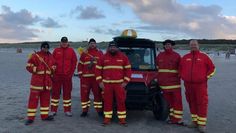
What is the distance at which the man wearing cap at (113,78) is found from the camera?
34.0 ft

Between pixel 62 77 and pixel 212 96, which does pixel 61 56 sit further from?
pixel 212 96

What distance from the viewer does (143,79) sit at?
10820mm

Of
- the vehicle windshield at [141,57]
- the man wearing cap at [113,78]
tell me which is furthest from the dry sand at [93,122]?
the vehicle windshield at [141,57]

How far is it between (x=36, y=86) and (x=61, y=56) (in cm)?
123

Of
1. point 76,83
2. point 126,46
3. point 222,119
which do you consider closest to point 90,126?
point 126,46

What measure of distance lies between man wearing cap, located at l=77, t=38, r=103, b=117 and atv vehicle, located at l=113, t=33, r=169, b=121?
2.34 feet

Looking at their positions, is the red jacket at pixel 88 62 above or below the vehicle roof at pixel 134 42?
below

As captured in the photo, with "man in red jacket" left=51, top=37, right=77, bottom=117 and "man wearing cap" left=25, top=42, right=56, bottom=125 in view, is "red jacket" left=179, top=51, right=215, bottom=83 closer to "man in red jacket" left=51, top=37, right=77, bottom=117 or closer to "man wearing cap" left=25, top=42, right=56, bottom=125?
"man in red jacket" left=51, top=37, right=77, bottom=117

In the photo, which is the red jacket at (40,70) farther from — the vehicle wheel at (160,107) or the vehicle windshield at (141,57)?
the vehicle wheel at (160,107)

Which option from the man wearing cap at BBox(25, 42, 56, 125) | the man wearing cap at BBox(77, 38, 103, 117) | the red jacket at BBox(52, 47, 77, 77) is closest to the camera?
the man wearing cap at BBox(25, 42, 56, 125)

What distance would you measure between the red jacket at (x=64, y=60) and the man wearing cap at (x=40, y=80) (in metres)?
0.47

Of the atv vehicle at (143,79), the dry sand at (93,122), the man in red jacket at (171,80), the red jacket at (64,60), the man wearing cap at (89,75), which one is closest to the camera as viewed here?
the dry sand at (93,122)

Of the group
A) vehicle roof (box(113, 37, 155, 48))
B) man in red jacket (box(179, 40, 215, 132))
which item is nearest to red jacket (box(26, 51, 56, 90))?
vehicle roof (box(113, 37, 155, 48))

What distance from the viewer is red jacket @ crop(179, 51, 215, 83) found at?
397 inches
